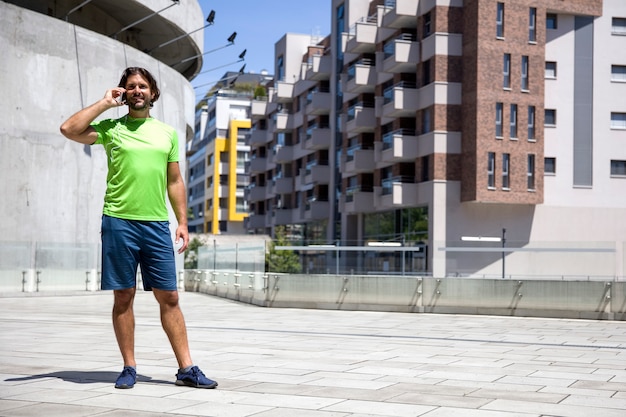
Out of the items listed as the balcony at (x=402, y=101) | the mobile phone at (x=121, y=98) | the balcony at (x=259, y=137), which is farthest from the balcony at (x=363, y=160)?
the mobile phone at (x=121, y=98)

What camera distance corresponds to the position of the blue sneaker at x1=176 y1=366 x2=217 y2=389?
21.1ft

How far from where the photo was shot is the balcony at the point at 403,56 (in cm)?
5041

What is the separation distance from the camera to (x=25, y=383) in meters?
6.57

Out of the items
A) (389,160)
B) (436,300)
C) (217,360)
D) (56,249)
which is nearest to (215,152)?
(389,160)

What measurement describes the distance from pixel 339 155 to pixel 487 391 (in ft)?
189

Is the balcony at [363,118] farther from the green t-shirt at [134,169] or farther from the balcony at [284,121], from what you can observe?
the green t-shirt at [134,169]

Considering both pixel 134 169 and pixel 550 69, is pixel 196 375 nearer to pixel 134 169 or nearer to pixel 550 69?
pixel 134 169

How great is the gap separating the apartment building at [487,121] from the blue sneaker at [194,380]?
39.5 meters

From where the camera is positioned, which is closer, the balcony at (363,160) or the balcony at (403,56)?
the balcony at (403,56)

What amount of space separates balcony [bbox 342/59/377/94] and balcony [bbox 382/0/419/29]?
3.83 metres

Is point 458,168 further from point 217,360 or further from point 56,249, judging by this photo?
point 217,360

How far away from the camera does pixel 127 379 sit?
20.8ft

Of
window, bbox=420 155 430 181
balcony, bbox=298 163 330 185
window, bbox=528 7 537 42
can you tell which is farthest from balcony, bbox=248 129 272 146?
window, bbox=528 7 537 42

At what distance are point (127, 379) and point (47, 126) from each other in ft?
69.6
